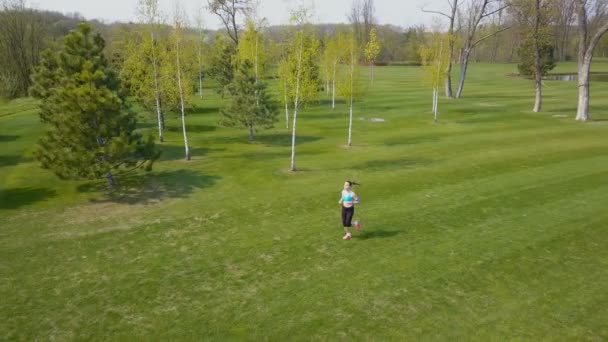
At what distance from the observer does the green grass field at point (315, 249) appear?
34.6 ft

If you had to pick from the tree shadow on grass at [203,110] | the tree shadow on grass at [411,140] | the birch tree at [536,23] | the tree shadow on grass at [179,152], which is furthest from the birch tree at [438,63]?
the tree shadow on grass at [203,110]

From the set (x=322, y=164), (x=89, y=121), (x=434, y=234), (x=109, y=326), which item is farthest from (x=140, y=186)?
(x=434, y=234)

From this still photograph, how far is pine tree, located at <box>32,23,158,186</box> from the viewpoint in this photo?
63.3 ft

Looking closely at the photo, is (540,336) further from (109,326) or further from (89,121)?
(89,121)

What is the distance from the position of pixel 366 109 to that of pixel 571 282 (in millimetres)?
38628

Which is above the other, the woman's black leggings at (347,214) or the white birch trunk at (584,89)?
the white birch trunk at (584,89)

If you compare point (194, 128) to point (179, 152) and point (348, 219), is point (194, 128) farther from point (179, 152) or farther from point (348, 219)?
point (348, 219)

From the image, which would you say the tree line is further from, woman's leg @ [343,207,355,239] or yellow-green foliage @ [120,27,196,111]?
woman's leg @ [343,207,355,239]

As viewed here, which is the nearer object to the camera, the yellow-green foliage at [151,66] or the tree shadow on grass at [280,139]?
the yellow-green foliage at [151,66]

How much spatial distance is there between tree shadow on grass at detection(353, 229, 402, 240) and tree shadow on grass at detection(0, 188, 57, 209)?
15.4 m

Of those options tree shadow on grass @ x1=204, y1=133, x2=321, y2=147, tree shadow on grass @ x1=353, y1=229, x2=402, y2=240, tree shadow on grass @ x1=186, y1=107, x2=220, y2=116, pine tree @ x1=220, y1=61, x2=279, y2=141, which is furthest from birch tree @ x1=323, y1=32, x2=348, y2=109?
tree shadow on grass @ x1=353, y1=229, x2=402, y2=240

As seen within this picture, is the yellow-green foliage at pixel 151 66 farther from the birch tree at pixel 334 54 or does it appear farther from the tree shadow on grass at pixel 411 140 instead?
the tree shadow on grass at pixel 411 140

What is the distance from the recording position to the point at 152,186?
22000 mm

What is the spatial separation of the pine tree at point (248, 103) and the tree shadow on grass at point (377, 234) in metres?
19.7
